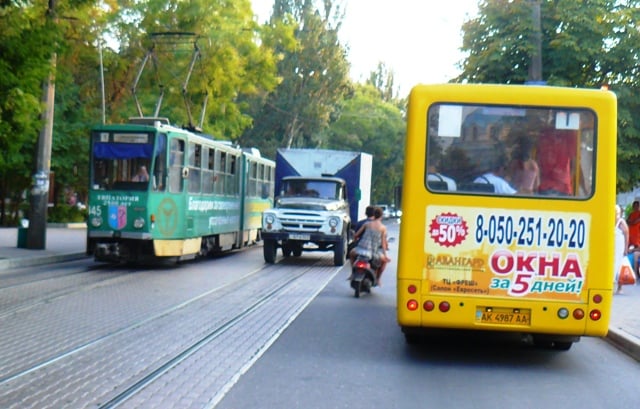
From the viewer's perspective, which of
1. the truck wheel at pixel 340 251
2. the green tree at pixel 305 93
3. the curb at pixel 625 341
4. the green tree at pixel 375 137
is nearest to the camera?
the curb at pixel 625 341

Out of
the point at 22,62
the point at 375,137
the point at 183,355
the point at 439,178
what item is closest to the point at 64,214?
the point at 22,62

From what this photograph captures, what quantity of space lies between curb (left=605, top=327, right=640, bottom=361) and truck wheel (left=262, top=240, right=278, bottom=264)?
12.9 metres

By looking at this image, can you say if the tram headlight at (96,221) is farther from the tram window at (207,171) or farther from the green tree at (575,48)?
the green tree at (575,48)

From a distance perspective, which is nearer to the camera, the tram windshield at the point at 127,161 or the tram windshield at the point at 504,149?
the tram windshield at the point at 504,149

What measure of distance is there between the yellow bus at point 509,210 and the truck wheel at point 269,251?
48.3ft

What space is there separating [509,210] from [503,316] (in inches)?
42.9

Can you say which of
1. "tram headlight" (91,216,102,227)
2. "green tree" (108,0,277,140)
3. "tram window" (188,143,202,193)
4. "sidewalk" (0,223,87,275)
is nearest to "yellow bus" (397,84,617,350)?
"tram headlight" (91,216,102,227)

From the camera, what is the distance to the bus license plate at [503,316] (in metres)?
9.73

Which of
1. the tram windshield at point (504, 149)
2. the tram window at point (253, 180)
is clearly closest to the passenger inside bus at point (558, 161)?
the tram windshield at point (504, 149)

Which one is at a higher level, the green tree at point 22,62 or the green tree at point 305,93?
the green tree at point 305,93

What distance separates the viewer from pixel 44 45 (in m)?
19.1

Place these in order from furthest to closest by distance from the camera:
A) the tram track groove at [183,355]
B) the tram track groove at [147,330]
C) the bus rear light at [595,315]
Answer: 1. the bus rear light at [595,315]
2. the tram track groove at [147,330]
3. the tram track groove at [183,355]

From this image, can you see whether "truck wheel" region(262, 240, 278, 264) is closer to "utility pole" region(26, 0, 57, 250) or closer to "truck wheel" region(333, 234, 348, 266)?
"truck wheel" region(333, 234, 348, 266)

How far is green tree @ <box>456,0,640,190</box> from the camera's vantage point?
2089cm
